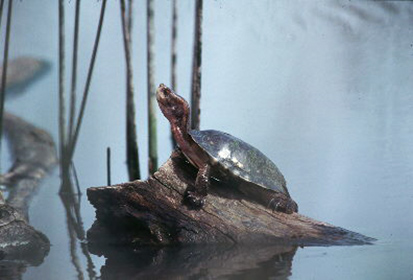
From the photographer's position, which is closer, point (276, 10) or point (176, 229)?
point (176, 229)

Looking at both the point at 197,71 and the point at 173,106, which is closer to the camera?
the point at 173,106

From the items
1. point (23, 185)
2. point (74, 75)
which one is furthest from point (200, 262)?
point (23, 185)

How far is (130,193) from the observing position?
2436 millimetres

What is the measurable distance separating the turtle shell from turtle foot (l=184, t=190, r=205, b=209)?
15cm

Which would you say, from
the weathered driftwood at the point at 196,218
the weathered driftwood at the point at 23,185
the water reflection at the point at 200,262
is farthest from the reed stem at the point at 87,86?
the water reflection at the point at 200,262

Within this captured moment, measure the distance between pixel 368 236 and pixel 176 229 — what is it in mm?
768

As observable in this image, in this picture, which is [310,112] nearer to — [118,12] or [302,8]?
[302,8]

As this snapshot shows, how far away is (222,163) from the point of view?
8.05ft

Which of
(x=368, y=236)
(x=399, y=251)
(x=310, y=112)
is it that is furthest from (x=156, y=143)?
(x=399, y=251)

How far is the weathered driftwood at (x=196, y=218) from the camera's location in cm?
240

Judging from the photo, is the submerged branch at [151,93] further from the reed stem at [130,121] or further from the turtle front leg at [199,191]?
the turtle front leg at [199,191]

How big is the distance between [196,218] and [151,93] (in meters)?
1.29

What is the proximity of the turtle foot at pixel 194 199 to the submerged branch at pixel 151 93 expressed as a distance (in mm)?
1165

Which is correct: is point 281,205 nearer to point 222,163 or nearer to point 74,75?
point 222,163
